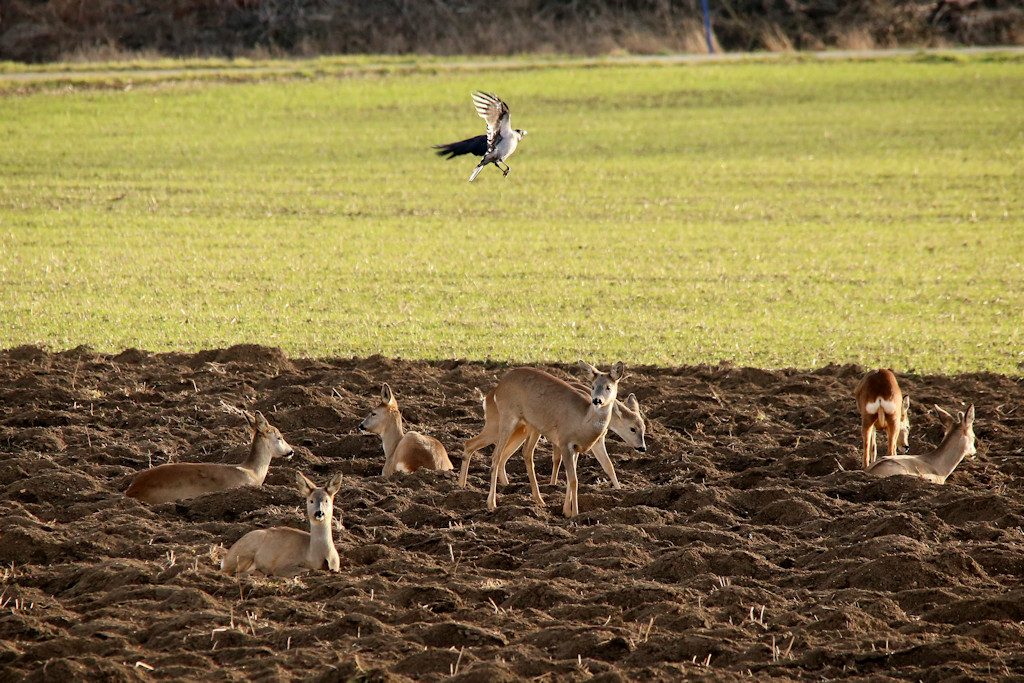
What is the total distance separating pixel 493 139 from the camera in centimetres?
845

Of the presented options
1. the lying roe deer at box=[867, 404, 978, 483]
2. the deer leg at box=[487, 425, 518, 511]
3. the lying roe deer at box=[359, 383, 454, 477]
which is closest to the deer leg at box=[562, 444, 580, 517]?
the deer leg at box=[487, 425, 518, 511]

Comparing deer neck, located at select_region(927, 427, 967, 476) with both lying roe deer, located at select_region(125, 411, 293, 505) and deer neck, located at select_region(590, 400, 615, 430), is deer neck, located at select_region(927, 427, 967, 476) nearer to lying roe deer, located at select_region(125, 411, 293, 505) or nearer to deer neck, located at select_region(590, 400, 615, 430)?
deer neck, located at select_region(590, 400, 615, 430)

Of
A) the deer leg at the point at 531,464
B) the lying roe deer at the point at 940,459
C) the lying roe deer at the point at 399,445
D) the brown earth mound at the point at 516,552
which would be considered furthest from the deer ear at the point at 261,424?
the lying roe deer at the point at 940,459

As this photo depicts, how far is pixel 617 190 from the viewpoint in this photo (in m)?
26.9

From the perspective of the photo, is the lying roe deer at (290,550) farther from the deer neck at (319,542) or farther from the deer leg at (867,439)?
the deer leg at (867,439)

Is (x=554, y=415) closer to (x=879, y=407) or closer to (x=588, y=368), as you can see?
(x=588, y=368)

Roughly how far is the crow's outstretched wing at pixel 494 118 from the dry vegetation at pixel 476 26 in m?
37.6

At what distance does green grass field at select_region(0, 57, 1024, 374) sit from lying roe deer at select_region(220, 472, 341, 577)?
→ 639 centimetres

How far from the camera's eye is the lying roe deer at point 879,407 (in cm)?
1053

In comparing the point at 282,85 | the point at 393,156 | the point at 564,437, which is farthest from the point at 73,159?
the point at 564,437

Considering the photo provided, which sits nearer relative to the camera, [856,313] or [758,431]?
[758,431]

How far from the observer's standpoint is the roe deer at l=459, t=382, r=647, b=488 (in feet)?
33.3

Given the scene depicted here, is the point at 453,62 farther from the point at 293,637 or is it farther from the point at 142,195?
the point at 293,637

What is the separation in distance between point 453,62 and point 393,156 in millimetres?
12500
